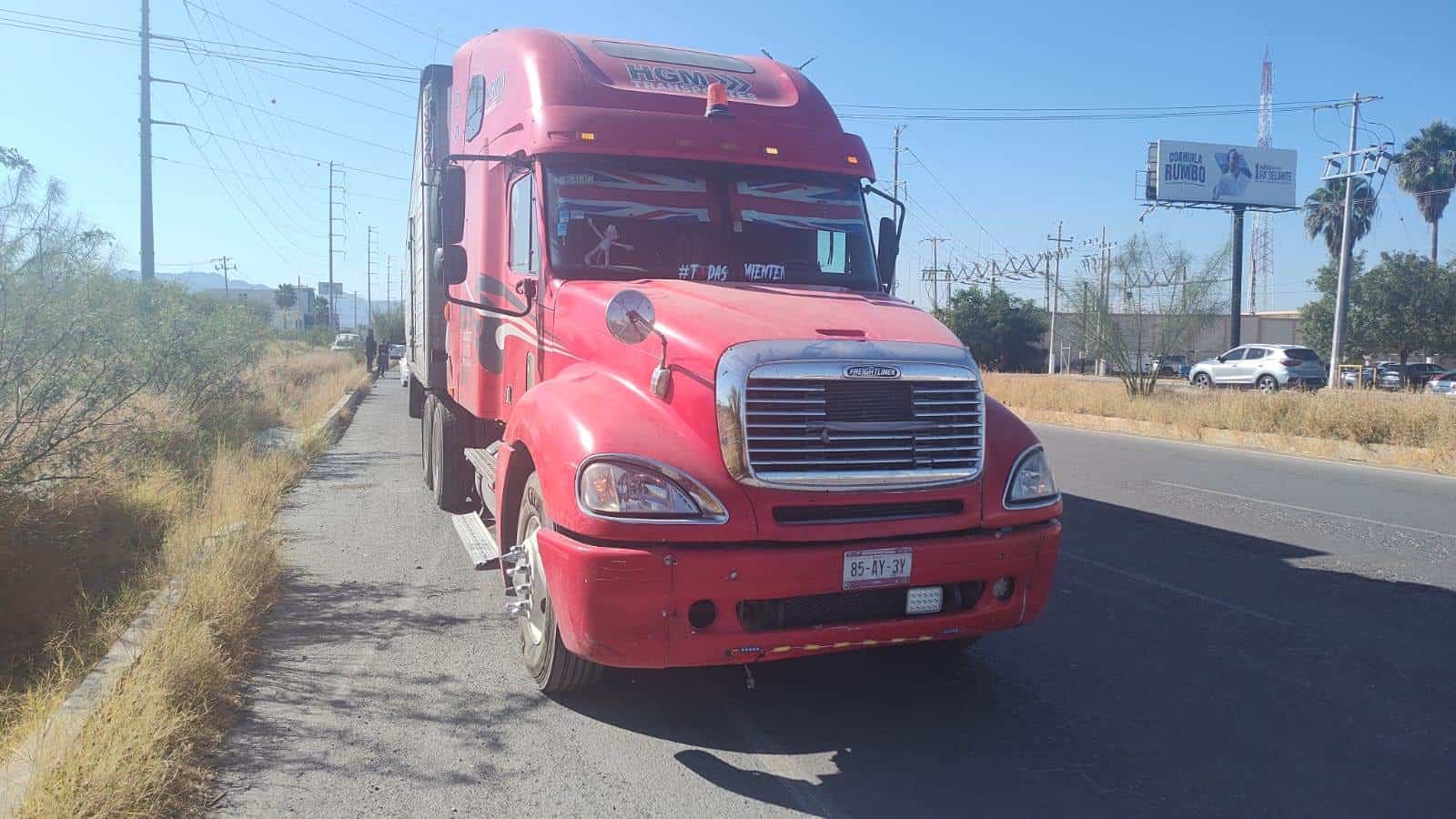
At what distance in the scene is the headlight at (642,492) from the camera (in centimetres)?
404

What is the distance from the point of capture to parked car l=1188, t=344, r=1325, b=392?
31.0 meters

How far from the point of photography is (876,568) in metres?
4.24

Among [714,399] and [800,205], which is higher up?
[800,205]

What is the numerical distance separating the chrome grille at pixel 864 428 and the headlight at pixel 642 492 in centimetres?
27

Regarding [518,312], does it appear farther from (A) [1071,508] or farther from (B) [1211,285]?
(B) [1211,285]

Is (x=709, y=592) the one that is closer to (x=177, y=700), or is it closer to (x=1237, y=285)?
(x=177, y=700)

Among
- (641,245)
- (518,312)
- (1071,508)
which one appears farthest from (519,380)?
(1071,508)

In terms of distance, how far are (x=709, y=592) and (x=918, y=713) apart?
1402 millimetres

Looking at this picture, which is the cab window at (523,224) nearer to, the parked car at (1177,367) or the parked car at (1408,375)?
the parked car at (1408,375)

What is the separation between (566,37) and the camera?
21.9 ft

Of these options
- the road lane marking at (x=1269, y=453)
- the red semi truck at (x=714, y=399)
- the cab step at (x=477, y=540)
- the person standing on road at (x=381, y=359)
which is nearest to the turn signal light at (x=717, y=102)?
the red semi truck at (x=714, y=399)

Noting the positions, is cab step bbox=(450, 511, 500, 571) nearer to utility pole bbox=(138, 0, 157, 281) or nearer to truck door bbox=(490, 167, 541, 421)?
truck door bbox=(490, 167, 541, 421)

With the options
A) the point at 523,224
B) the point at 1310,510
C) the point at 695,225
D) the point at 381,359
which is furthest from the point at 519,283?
the point at 381,359

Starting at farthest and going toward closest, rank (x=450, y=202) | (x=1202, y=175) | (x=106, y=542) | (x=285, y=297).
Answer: (x=285, y=297)
(x=1202, y=175)
(x=106, y=542)
(x=450, y=202)
